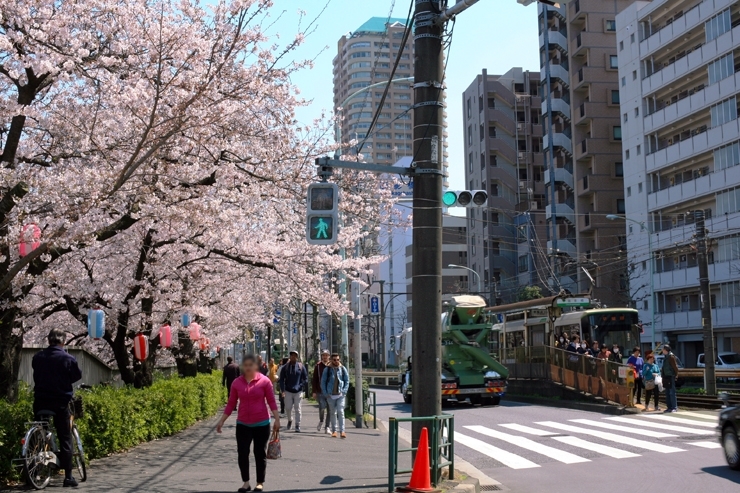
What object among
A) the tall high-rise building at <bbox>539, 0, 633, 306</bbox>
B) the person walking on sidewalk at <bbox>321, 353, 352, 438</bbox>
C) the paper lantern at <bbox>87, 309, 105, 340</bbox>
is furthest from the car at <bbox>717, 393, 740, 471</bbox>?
the tall high-rise building at <bbox>539, 0, 633, 306</bbox>

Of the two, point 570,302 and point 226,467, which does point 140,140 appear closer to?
point 226,467

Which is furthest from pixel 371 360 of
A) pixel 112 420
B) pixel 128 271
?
pixel 112 420

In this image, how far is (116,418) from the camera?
1334cm

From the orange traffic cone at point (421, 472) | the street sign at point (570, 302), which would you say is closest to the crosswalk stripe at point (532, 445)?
the orange traffic cone at point (421, 472)

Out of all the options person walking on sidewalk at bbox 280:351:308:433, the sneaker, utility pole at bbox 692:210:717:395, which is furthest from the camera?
utility pole at bbox 692:210:717:395

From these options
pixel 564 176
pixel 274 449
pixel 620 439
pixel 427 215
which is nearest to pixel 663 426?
pixel 620 439

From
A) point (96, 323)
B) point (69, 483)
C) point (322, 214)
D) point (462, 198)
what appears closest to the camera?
point (69, 483)

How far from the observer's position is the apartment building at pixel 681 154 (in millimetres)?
46500

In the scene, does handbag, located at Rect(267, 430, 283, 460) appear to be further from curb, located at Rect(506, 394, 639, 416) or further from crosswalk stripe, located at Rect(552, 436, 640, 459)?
curb, located at Rect(506, 394, 639, 416)

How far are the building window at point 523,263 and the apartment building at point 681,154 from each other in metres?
15.9

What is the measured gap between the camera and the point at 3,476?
1005 centimetres

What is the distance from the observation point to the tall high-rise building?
205ft

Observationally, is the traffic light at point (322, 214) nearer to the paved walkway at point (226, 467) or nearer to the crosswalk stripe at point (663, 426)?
the paved walkway at point (226, 467)

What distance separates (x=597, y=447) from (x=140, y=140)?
10.0 metres
